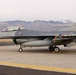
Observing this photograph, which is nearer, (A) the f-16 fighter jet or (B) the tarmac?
(B) the tarmac

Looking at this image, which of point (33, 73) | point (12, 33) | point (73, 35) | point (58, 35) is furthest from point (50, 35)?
point (33, 73)

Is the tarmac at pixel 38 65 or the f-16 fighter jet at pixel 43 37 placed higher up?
the f-16 fighter jet at pixel 43 37

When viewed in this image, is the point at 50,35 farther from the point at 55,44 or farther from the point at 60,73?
the point at 60,73

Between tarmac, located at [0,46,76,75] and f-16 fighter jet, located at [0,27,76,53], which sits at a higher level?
f-16 fighter jet, located at [0,27,76,53]

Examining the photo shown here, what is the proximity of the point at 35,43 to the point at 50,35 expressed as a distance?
1.21 metres

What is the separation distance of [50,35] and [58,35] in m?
0.63

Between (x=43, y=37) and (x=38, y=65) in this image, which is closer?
(x=38, y=65)

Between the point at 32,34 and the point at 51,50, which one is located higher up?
the point at 32,34

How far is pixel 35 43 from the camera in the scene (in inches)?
643

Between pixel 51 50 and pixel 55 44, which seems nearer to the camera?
pixel 55 44

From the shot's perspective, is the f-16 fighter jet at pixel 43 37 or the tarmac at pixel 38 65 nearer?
the tarmac at pixel 38 65

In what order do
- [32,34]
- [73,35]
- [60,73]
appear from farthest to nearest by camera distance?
[32,34], [73,35], [60,73]

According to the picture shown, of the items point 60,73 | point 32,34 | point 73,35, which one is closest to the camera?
point 60,73

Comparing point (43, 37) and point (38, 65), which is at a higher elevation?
point (43, 37)
